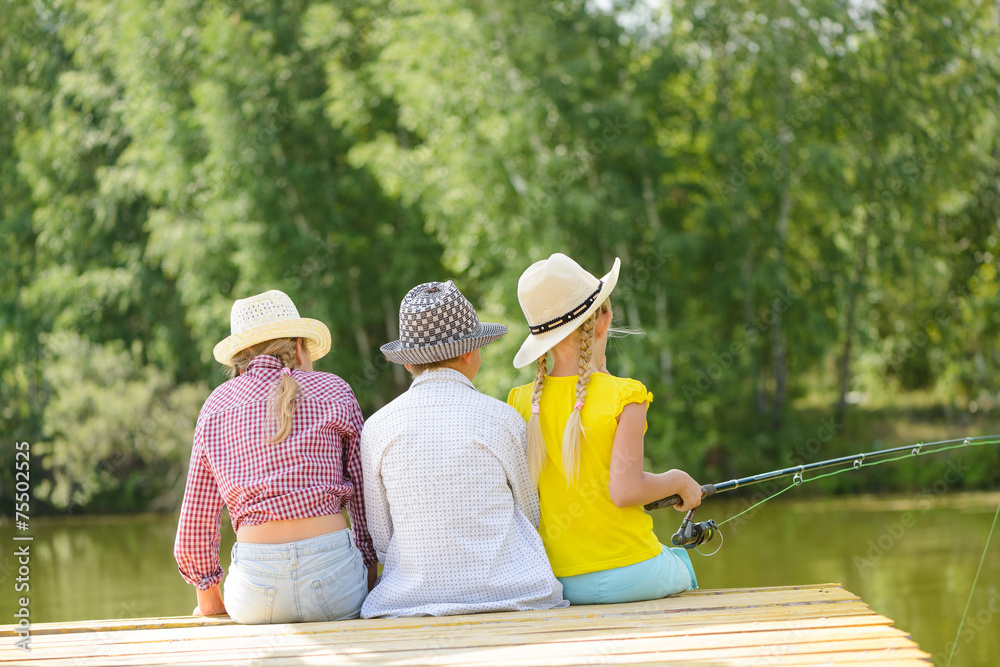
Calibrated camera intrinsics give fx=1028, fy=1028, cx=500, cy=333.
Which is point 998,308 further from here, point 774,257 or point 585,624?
point 585,624

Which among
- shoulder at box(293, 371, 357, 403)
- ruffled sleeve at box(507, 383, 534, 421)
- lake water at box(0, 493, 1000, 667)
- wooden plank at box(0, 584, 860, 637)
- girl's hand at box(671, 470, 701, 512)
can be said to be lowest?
lake water at box(0, 493, 1000, 667)

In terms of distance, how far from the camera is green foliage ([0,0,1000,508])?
11.6 m

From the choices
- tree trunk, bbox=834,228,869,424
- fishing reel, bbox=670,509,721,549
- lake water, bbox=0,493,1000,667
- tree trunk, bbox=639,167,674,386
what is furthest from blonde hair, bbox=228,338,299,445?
tree trunk, bbox=834,228,869,424

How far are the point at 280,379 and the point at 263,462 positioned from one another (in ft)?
0.79

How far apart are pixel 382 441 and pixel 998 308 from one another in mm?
12114

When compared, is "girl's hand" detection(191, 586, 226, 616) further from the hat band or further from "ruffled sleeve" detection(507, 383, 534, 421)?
the hat band

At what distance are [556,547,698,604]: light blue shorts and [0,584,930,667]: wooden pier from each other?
5 cm

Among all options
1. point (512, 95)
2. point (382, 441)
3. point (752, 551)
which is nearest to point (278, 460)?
point (382, 441)

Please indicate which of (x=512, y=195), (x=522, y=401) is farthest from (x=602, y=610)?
(x=512, y=195)

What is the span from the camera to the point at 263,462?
8.80 ft

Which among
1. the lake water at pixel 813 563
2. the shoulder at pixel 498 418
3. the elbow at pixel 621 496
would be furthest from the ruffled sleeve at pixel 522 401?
the lake water at pixel 813 563

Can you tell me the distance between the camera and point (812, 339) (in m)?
12.5

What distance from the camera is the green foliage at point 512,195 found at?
1159 cm

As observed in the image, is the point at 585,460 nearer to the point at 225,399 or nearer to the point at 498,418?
the point at 498,418
